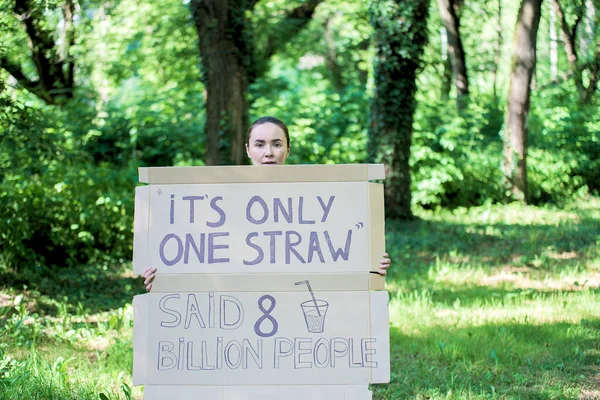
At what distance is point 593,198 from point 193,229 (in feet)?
44.2

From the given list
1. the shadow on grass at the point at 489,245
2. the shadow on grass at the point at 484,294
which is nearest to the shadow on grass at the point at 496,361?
the shadow on grass at the point at 484,294

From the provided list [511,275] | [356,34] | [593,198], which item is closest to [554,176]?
[593,198]

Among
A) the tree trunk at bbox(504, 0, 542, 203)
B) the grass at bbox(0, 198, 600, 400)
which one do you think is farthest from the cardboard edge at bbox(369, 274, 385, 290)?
the tree trunk at bbox(504, 0, 542, 203)

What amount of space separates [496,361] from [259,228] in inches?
94.4

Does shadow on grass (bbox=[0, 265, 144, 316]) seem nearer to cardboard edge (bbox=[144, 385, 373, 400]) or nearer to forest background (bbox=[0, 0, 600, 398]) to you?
forest background (bbox=[0, 0, 600, 398])

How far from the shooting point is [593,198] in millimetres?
14945

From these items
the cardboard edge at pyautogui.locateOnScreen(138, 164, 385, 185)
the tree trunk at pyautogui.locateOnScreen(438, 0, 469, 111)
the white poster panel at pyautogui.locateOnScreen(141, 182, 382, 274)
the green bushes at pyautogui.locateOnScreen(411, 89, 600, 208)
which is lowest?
the white poster panel at pyautogui.locateOnScreen(141, 182, 382, 274)

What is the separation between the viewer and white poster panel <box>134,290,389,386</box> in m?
3.08

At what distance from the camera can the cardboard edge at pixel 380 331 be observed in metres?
3.07

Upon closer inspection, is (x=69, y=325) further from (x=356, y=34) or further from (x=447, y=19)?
(x=356, y=34)

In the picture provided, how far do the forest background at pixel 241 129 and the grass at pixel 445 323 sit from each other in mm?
52

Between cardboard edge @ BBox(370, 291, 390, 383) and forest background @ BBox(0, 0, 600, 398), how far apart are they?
4.30ft

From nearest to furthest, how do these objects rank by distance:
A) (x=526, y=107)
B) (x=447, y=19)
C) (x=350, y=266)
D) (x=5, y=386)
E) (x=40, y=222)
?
(x=350, y=266) → (x=5, y=386) → (x=40, y=222) → (x=526, y=107) → (x=447, y=19)

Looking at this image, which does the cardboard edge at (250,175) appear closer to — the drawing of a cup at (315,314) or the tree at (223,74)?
the drawing of a cup at (315,314)
